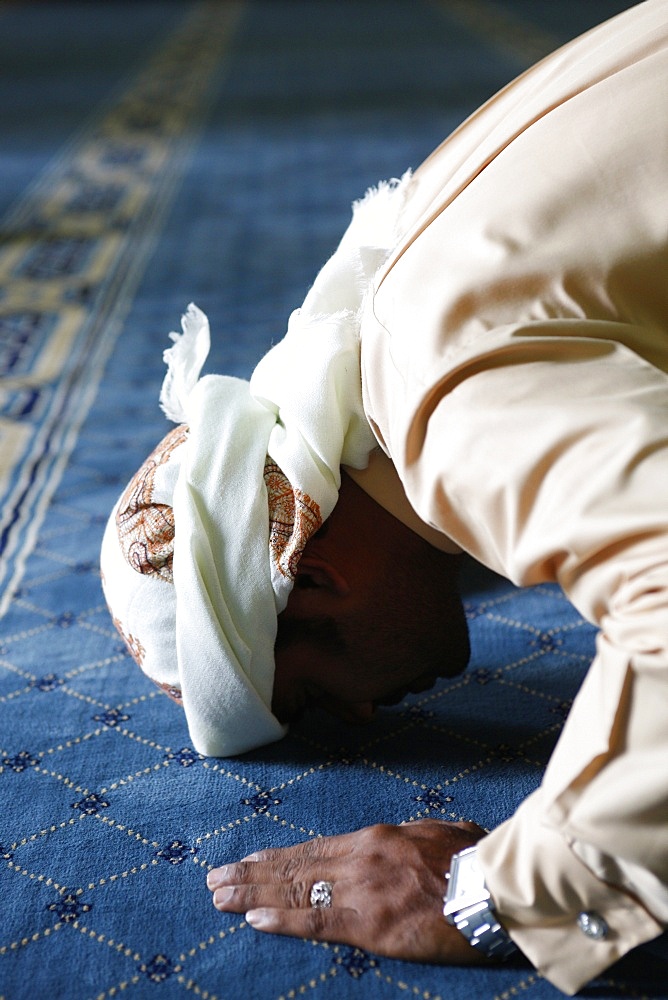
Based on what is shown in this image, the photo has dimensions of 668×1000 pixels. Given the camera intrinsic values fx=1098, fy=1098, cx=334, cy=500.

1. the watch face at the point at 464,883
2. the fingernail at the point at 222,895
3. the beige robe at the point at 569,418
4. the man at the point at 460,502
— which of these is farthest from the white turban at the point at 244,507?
the watch face at the point at 464,883

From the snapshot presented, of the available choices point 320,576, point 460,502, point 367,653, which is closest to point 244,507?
point 320,576

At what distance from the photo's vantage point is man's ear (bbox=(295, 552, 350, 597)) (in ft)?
4.12

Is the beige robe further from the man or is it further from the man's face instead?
the man's face

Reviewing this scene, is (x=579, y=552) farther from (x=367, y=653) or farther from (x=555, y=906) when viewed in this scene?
(x=367, y=653)

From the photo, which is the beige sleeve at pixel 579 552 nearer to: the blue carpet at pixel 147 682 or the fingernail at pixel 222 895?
the blue carpet at pixel 147 682

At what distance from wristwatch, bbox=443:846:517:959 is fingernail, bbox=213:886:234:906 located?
9.4 inches

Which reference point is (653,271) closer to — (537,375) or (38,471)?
(537,375)

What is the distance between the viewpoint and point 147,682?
159cm

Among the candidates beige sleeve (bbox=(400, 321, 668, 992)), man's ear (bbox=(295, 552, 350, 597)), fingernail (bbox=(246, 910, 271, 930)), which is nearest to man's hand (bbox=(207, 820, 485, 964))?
fingernail (bbox=(246, 910, 271, 930))

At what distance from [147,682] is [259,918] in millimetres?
525

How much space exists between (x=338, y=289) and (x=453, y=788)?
0.61 metres

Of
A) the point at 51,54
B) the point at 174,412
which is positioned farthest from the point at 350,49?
the point at 174,412

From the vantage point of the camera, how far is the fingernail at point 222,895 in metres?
1.16

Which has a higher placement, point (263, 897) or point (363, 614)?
point (363, 614)
